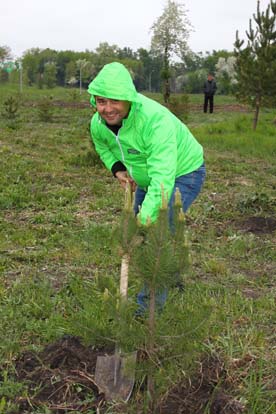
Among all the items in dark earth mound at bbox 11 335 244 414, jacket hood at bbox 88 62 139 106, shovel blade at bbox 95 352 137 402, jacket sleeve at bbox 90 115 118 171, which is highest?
jacket hood at bbox 88 62 139 106

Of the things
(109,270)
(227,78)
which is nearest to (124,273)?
(109,270)

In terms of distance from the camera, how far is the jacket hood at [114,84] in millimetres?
2484

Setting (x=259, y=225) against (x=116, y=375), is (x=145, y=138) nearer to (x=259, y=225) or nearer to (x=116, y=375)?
(x=116, y=375)

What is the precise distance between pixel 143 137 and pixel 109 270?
1.75m

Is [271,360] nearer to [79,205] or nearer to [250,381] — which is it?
[250,381]

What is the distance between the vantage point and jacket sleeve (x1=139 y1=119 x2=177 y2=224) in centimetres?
243

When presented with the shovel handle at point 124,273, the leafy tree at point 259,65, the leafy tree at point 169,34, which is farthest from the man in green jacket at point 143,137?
the leafy tree at point 169,34

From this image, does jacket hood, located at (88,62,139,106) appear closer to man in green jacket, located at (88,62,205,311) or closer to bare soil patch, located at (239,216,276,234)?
man in green jacket, located at (88,62,205,311)

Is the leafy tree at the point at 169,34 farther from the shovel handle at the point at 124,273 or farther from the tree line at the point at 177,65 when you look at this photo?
the shovel handle at the point at 124,273

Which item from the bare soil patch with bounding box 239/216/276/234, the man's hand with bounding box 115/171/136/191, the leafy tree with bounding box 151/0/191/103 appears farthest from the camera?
the leafy tree with bounding box 151/0/191/103

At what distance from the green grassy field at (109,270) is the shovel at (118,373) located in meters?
0.09

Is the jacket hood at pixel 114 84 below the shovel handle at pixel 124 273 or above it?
above

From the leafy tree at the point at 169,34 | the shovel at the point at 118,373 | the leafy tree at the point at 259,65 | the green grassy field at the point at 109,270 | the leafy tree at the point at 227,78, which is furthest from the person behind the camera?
the leafy tree at the point at 169,34

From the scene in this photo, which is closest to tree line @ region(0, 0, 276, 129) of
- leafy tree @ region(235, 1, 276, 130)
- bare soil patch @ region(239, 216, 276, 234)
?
leafy tree @ region(235, 1, 276, 130)
